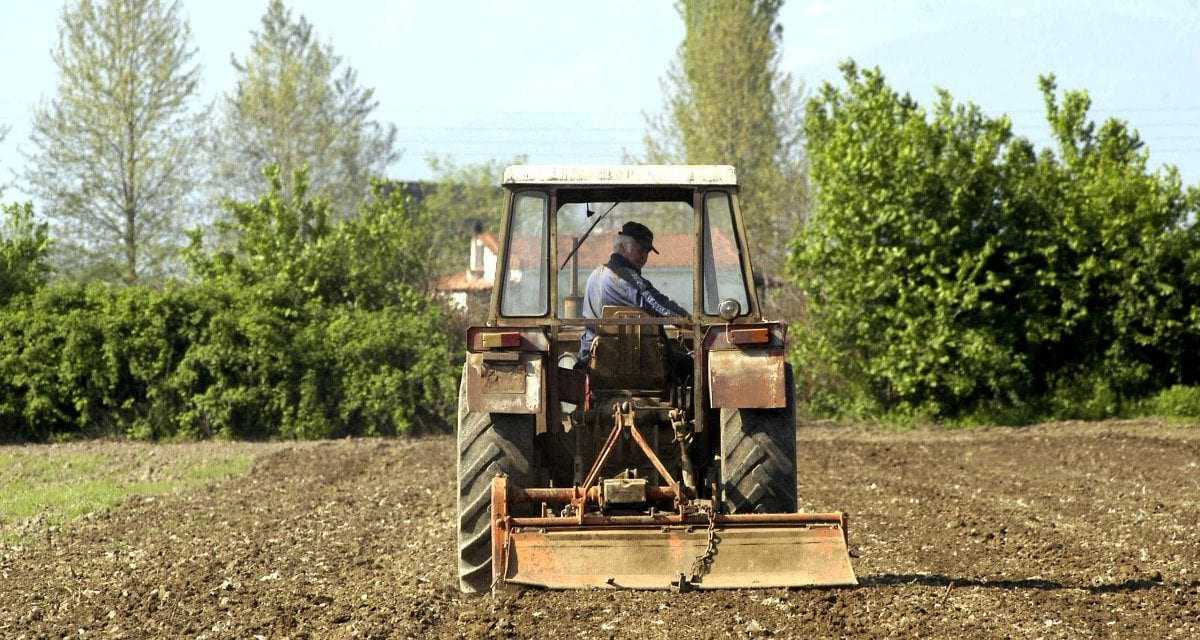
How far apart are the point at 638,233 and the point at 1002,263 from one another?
14625 mm

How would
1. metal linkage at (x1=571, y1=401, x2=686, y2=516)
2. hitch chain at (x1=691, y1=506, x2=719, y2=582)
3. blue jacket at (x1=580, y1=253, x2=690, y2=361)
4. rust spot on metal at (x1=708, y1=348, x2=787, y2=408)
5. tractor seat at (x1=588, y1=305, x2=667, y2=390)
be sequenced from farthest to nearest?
blue jacket at (x1=580, y1=253, x2=690, y2=361) → tractor seat at (x1=588, y1=305, x2=667, y2=390) → rust spot on metal at (x1=708, y1=348, x2=787, y2=408) → metal linkage at (x1=571, y1=401, x2=686, y2=516) → hitch chain at (x1=691, y1=506, x2=719, y2=582)

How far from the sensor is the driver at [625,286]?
307 inches

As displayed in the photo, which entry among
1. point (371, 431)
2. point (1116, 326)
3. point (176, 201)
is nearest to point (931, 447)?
point (1116, 326)

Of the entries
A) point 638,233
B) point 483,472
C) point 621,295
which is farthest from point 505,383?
point 638,233

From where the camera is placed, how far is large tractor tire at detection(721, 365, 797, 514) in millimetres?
7551

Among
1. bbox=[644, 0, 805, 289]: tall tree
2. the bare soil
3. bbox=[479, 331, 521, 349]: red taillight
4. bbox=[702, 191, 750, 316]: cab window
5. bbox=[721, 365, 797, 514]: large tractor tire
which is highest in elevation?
bbox=[644, 0, 805, 289]: tall tree

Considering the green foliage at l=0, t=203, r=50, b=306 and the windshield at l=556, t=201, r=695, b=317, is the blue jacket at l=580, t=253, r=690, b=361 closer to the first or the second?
the windshield at l=556, t=201, r=695, b=317

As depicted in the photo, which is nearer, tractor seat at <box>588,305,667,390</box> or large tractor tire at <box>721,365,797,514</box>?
large tractor tire at <box>721,365,797,514</box>

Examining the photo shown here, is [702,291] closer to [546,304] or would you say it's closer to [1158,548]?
[546,304]

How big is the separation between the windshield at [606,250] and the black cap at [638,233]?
0.05 m

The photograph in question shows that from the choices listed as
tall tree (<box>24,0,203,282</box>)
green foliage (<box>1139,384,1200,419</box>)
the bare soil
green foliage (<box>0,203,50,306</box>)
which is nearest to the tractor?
the bare soil

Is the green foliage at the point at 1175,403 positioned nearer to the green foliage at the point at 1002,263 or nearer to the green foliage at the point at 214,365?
the green foliage at the point at 1002,263

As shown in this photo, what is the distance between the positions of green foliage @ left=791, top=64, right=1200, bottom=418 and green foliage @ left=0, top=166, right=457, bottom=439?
6.45m

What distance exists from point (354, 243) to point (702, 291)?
616 inches
